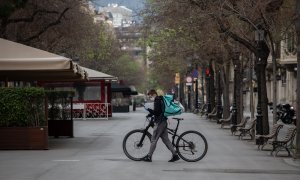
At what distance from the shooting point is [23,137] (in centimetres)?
1894

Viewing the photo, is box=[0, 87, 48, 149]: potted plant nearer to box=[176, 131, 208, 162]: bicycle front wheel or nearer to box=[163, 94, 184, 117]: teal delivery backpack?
box=[163, 94, 184, 117]: teal delivery backpack

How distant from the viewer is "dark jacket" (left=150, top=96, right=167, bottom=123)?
1582 centimetres

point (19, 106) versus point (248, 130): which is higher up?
point (19, 106)

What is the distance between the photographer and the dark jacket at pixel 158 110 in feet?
51.9

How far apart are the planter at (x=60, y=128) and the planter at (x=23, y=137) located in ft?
18.4

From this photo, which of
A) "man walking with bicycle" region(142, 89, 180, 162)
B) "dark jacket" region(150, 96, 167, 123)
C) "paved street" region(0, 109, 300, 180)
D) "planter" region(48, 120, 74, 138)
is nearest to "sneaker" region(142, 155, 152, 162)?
"man walking with bicycle" region(142, 89, 180, 162)

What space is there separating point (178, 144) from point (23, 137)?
5000 millimetres

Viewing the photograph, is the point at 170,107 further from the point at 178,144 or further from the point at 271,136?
the point at 271,136

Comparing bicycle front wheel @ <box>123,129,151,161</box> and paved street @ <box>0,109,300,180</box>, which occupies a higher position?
bicycle front wheel @ <box>123,129,151,161</box>

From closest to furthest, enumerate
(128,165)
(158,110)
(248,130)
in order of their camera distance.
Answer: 1. (128,165)
2. (158,110)
3. (248,130)

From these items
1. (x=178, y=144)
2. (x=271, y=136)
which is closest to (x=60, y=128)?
(x=271, y=136)

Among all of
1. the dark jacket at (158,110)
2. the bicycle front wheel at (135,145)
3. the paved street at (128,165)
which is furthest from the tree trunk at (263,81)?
the dark jacket at (158,110)

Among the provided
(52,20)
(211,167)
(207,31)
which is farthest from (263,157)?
(52,20)

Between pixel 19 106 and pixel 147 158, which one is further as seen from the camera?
pixel 19 106
